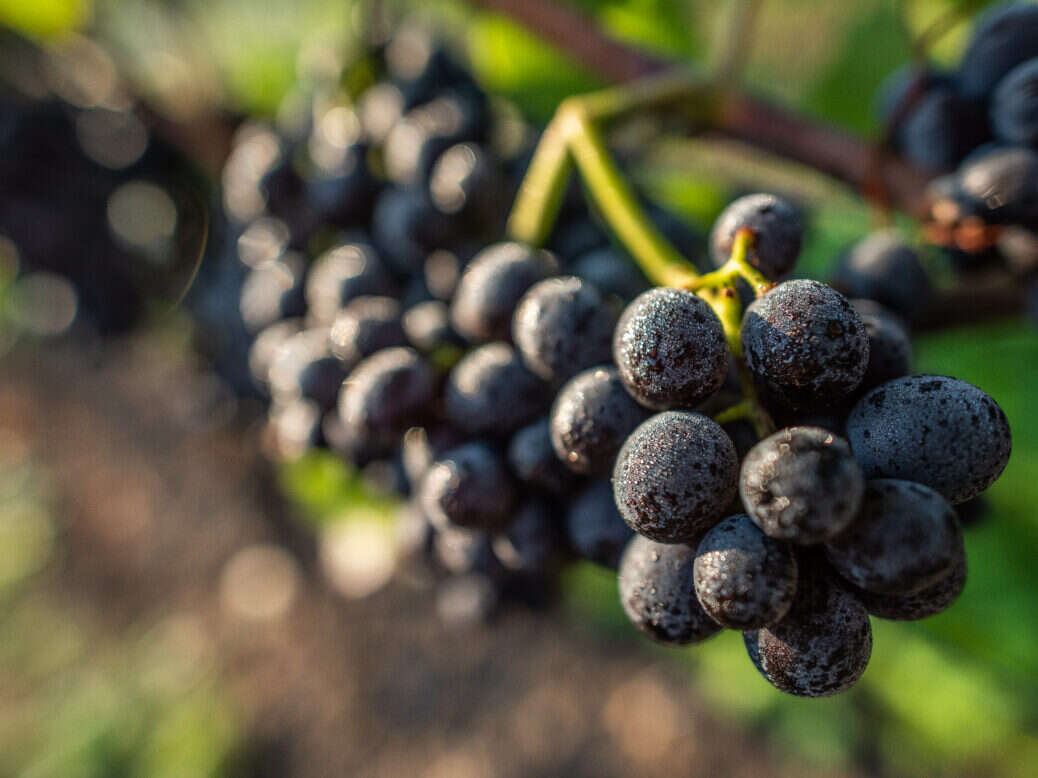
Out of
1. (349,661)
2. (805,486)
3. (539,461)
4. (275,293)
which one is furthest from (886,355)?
(349,661)

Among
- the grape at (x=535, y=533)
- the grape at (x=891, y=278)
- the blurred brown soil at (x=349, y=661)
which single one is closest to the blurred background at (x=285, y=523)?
the blurred brown soil at (x=349, y=661)

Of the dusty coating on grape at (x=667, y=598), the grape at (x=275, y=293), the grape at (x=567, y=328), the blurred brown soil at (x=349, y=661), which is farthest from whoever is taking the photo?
the blurred brown soil at (x=349, y=661)

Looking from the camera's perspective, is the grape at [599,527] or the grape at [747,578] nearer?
the grape at [747,578]

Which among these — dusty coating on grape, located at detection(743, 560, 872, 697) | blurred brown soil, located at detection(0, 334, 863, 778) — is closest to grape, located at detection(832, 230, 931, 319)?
dusty coating on grape, located at detection(743, 560, 872, 697)

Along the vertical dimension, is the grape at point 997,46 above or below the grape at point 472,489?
above

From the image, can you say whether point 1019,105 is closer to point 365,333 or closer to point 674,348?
point 674,348

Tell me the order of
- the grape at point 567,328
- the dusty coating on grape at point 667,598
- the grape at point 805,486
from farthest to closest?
1. the grape at point 567,328
2. the dusty coating on grape at point 667,598
3. the grape at point 805,486

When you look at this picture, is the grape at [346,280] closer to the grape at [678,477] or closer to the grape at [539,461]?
the grape at [539,461]

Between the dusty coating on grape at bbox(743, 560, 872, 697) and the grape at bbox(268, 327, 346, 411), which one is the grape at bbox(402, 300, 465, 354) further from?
the dusty coating on grape at bbox(743, 560, 872, 697)
